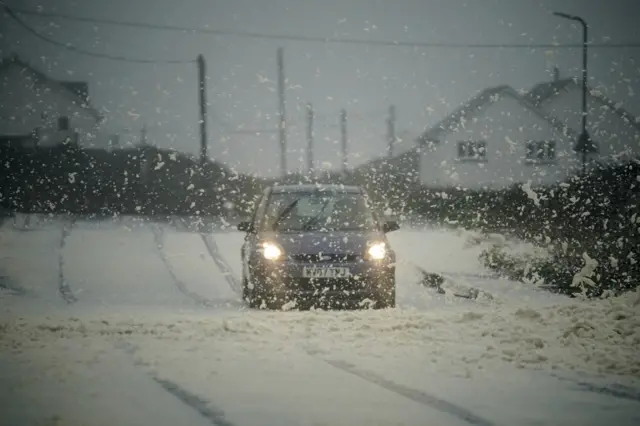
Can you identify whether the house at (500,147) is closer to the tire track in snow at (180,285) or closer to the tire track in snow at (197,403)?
the tire track in snow at (180,285)

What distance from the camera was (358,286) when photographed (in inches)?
436

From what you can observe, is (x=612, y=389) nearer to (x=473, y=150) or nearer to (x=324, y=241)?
(x=324, y=241)

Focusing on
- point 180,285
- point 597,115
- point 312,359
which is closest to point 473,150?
point 597,115

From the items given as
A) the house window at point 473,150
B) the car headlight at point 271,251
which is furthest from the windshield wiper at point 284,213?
the house window at point 473,150

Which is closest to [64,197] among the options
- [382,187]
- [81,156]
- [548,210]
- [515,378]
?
[81,156]

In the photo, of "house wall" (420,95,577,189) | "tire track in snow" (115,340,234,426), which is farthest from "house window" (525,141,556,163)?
"tire track in snow" (115,340,234,426)

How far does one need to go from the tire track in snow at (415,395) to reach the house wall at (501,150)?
50.5 m

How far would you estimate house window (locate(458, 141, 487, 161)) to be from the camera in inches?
2309

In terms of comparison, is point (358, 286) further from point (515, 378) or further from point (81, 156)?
point (81, 156)

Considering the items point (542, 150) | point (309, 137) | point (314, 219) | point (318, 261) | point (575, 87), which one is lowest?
point (318, 261)

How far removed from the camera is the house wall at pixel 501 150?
57875 mm

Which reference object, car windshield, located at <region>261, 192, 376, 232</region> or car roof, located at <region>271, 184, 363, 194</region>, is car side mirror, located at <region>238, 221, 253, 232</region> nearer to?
car windshield, located at <region>261, 192, 376, 232</region>

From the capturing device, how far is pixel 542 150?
2283 inches

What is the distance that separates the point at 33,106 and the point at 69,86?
7630mm
